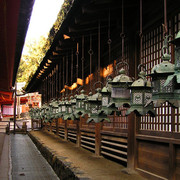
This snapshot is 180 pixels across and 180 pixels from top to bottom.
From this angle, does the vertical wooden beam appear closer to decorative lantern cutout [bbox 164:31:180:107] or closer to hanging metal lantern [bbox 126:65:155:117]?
hanging metal lantern [bbox 126:65:155:117]

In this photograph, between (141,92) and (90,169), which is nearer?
(141,92)

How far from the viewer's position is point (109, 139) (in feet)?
35.5

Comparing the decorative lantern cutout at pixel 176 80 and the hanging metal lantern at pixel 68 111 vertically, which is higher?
the decorative lantern cutout at pixel 176 80

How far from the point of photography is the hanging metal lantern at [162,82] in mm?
3864

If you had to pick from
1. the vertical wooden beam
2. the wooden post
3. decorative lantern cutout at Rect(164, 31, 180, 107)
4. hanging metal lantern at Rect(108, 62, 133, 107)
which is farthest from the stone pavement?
decorative lantern cutout at Rect(164, 31, 180, 107)

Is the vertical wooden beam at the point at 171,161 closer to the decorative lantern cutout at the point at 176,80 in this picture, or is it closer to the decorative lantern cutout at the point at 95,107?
the decorative lantern cutout at the point at 95,107

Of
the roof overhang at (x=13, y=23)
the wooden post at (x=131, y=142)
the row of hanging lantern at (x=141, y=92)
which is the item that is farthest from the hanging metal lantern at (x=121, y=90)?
the wooden post at (x=131, y=142)

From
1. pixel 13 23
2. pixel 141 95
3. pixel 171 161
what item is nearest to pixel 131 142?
pixel 171 161

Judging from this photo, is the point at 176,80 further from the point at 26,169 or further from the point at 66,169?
the point at 26,169

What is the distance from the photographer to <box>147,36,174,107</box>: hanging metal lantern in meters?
3.86

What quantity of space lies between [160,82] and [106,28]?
734 centimetres

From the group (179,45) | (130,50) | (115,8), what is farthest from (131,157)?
(179,45)

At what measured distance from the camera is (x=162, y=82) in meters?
4.00

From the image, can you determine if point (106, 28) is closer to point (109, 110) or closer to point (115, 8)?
point (115, 8)
